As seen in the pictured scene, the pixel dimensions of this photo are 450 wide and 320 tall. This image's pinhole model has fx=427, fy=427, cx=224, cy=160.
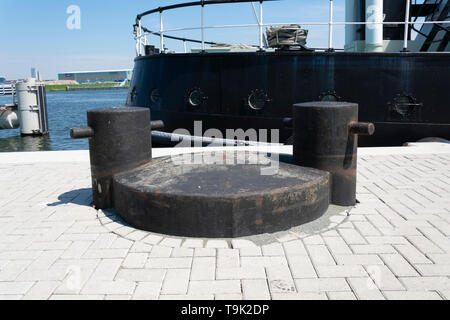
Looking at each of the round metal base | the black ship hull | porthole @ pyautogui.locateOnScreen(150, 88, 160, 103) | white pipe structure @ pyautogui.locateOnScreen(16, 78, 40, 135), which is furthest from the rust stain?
white pipe structure @ pyautogui.locateOnScreen(16, 78, 40, 135)

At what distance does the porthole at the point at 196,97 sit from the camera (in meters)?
9.95

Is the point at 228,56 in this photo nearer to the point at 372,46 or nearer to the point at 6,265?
the point at 372,46

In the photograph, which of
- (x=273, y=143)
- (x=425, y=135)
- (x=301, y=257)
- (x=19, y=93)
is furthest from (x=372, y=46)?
(x=19, y=93)

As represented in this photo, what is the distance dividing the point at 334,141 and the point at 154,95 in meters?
6.93

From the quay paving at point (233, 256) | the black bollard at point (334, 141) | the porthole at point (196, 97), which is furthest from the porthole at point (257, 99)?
the black bollard at point (334, 141)

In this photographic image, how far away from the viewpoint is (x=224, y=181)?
443 cm

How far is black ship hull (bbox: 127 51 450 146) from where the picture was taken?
29.2 ft

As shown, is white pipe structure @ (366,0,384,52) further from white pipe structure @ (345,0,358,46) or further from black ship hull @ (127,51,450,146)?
black ship hull @ (127,51,450,146)

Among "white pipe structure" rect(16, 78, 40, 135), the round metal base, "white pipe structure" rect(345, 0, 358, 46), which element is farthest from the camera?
"white pipe structure" rect(16, 78, 40, 135)

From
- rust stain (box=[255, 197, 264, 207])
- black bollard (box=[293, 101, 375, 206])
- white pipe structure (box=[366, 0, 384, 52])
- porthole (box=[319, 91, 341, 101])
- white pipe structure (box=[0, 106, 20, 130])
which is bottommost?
white pipe structure (box=[0, 106, 20, 130])

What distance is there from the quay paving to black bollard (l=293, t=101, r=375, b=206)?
34 cm

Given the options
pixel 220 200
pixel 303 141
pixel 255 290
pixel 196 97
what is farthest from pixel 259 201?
pixel 196 97

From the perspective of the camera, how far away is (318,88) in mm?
9211
